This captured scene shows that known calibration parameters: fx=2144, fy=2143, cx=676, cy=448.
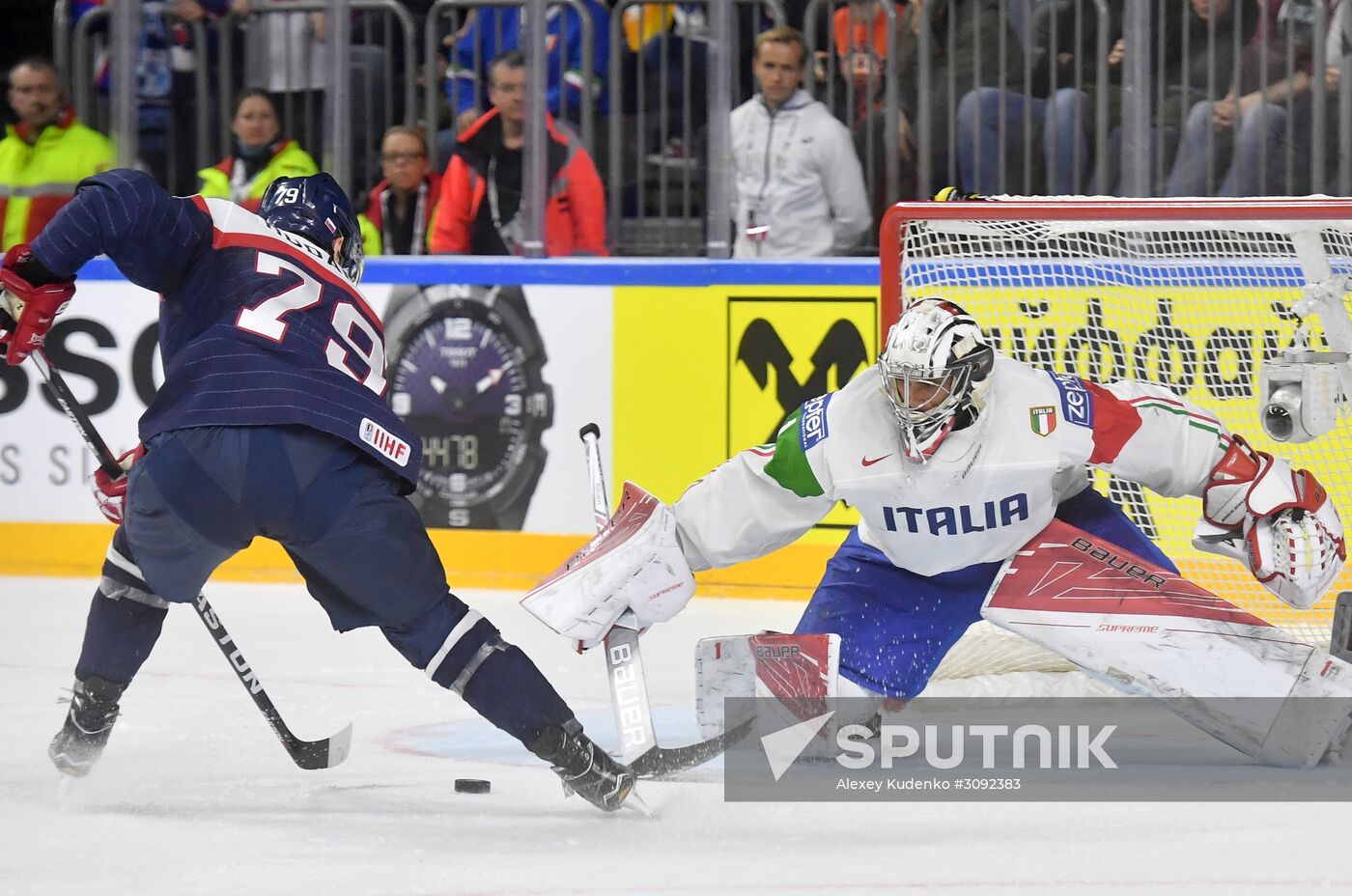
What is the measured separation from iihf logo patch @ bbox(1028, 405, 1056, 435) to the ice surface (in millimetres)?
655

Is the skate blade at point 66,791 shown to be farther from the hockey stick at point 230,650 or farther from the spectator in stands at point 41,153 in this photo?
the spectator in stands at point 41,153

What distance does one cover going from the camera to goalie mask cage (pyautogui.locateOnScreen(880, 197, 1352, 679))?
4629 millimetres

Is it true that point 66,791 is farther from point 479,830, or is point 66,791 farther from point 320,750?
point 479,830

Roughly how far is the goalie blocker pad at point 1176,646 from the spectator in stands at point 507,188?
2623mm

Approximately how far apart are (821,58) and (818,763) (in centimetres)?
263

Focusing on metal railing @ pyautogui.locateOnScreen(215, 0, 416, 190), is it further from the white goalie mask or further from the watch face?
the white goalie mask

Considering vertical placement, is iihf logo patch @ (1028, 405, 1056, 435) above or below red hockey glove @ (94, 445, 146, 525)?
above

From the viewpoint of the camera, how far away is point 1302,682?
12.5ft

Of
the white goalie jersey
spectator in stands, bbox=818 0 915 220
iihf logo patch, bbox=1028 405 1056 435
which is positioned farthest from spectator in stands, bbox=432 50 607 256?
iihf logo patch, bbox=1028 405 1056 435

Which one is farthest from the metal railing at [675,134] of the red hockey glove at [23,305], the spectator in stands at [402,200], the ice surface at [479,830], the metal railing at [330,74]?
the red hockey glove at [23,305]

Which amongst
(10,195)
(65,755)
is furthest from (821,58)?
(65,755)

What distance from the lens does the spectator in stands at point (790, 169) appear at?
5.96 metres

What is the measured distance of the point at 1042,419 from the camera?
12.4 ft

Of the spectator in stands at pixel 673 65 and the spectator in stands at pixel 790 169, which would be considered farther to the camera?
the spectator in stands at pixel 673 65
